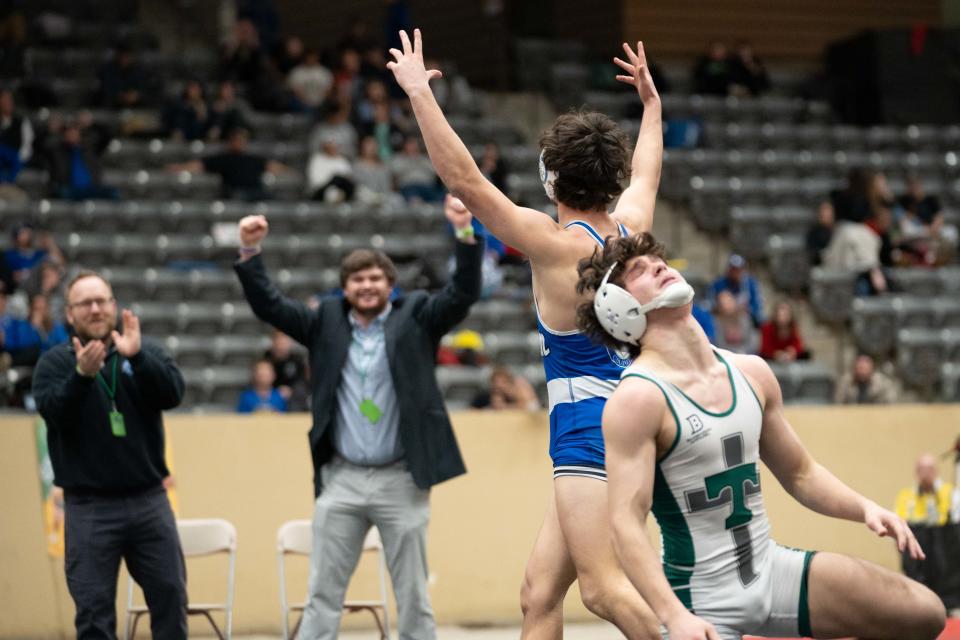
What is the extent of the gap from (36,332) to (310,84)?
5.57 m

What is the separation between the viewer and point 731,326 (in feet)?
43.2

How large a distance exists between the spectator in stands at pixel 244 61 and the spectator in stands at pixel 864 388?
22.4 feet

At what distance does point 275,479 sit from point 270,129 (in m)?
6.67

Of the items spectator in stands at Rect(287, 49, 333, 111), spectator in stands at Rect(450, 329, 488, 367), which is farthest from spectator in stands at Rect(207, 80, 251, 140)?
spectator in stands at Rect(450, 329, 488, 367)

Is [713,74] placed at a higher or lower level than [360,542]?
higher

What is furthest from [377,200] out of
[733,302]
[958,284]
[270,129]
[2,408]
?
[958,284]

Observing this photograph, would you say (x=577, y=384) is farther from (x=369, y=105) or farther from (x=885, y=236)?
(x=885, y=236)

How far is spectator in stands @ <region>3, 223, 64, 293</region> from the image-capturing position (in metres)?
11.9

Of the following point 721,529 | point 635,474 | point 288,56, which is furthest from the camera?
point 288,56

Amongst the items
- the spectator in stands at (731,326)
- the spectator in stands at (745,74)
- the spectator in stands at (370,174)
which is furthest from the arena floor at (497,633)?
the spectator in stands at (745,74)

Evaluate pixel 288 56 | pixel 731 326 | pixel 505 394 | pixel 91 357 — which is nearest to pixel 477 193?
pixel 91 357

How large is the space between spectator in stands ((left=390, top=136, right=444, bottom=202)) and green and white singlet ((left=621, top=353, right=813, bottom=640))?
1068cm

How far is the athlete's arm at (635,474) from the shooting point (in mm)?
3736

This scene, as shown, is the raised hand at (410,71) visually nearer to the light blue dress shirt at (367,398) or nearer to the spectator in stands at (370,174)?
the light blue dress shirt at (367,398)
